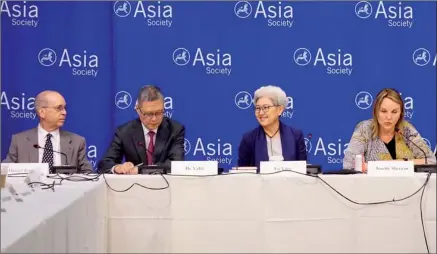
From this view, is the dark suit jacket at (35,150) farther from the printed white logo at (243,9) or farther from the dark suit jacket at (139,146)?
the printed white logo at (243,9)

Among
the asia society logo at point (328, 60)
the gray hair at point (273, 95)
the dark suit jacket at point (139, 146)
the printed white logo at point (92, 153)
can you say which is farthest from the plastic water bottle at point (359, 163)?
the printed white logo at point (92, 153)

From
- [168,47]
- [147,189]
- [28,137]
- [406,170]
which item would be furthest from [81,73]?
[406,170]

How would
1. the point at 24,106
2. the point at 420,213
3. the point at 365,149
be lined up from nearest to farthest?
the point at 420,213, the point at 365,149, the point at 24,106

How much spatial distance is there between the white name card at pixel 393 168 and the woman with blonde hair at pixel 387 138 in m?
0.67

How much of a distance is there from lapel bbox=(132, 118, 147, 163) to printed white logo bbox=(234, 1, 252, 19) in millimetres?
1476

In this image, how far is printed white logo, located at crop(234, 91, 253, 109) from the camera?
181 inches

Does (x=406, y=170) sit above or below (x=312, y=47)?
below

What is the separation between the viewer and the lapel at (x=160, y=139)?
11.5 ft

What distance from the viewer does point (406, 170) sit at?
2.62 metres

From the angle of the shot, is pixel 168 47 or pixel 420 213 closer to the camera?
pixel 420 213

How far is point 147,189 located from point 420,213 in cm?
119

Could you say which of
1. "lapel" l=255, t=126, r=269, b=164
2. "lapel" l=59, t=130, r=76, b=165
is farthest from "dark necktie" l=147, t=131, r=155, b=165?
"lapel" l=255, t=126, r=269, b=164

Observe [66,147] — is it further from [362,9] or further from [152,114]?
[362,9]

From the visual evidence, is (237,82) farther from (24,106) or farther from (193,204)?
(193,204)
